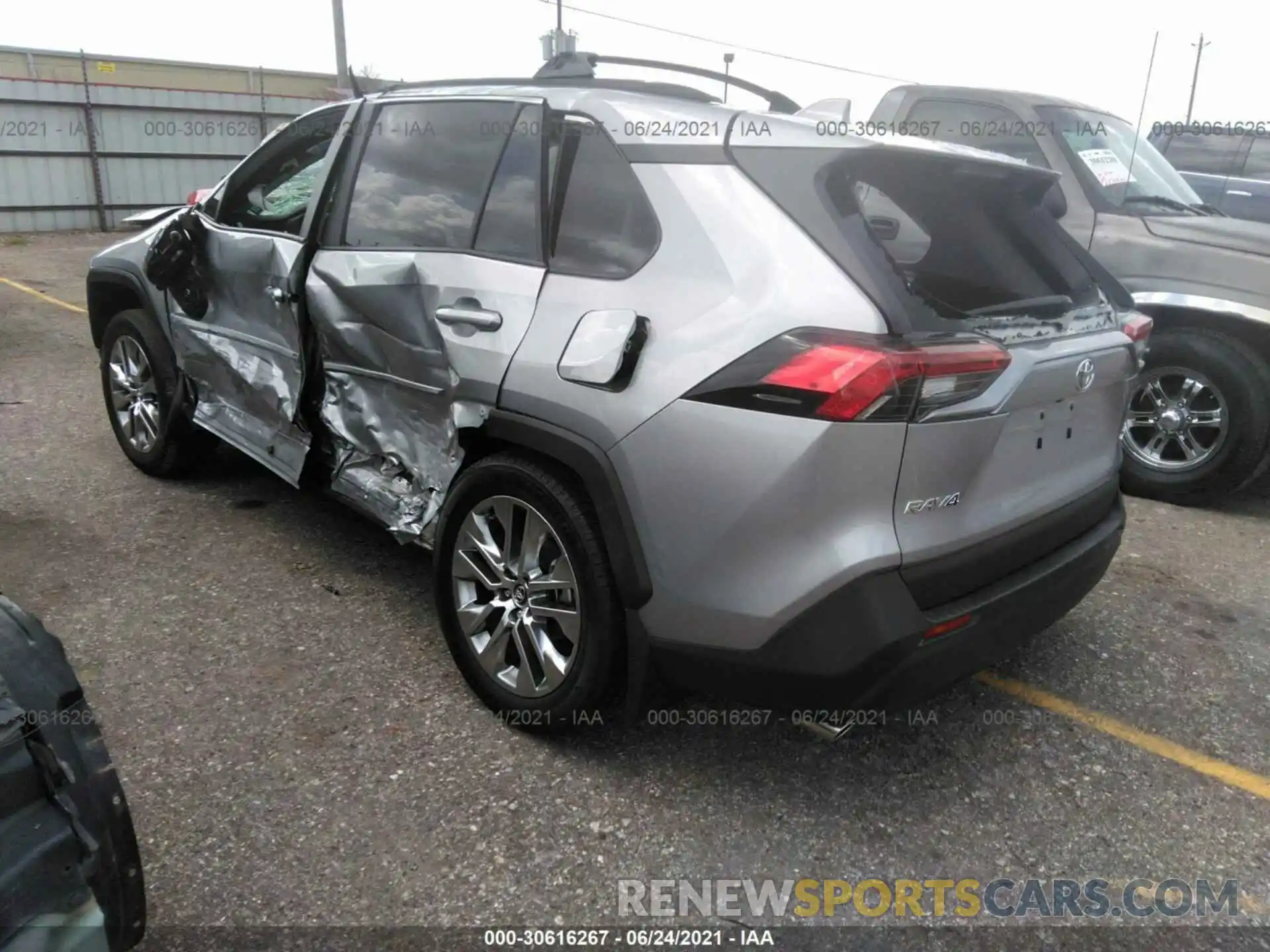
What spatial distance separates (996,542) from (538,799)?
1363 millimetres

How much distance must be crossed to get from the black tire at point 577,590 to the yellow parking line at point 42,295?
824 centimetres

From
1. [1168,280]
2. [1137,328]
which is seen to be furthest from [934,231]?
[1168,280]

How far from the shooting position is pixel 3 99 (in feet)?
49.7

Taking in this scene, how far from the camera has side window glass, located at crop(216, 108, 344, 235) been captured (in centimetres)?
364

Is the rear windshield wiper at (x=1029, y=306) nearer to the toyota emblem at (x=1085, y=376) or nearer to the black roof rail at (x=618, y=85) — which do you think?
the toyota emblem at (x=1085, y=376)

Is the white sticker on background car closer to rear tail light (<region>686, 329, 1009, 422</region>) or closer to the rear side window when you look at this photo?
the rear side window

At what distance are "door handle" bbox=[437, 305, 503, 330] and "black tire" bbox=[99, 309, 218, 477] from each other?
6.95 feet

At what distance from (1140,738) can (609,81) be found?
2568 millimetres

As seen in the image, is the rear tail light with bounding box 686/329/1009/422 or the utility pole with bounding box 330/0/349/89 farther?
the utility pole with bounding box 330/0/349/89

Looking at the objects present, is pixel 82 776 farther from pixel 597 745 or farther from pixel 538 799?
pixel 597 745

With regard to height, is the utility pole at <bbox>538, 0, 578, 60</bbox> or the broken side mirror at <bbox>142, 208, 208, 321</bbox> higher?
the utility pole at <bbox>538, 0, 578, 60</bbox>

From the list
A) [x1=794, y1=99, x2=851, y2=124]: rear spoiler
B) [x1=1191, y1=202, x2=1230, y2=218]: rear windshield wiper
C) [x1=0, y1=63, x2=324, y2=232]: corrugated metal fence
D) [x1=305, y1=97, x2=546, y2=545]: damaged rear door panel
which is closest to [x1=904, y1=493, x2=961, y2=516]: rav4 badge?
[x1=305, y1=97, x2=546, y2=545]: damaged rear door panel

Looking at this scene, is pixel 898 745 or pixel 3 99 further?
pixel 3 99

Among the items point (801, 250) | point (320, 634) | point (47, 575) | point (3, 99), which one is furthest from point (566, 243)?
point (3, 99)
